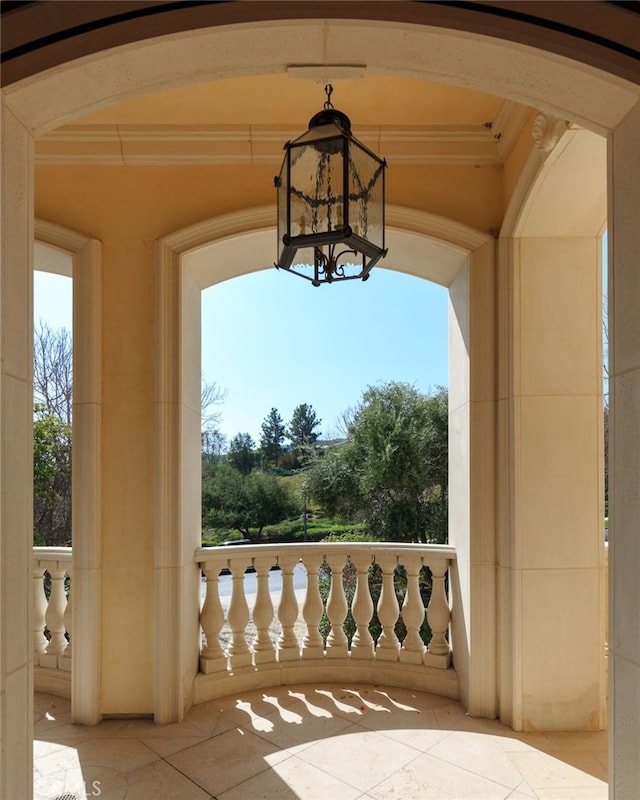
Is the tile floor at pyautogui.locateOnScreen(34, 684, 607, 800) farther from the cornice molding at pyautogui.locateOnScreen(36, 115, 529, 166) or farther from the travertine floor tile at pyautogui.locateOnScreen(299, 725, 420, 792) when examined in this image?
the cornice molding at pyautogui.locateOnScreen(36, 115, 529, 166)

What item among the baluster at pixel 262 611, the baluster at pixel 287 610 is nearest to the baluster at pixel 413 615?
A: the baluster at pixel 287 610

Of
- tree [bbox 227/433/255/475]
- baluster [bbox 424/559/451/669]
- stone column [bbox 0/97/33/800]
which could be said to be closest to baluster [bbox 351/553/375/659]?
baluster [bbox 424/559/451/669]

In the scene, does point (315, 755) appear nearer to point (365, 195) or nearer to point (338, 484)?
point (365, 195)

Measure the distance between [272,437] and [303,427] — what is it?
509 millimetres

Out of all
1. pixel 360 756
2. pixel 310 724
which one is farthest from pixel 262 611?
pixel 360 756

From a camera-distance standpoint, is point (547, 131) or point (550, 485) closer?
point (547, 131)

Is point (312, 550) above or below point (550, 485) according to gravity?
below

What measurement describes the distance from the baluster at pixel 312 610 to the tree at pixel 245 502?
2.94m

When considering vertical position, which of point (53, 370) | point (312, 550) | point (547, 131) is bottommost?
point (312, 550)

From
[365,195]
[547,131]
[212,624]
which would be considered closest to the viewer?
[365,195]

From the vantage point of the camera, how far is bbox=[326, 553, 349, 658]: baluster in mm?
3410

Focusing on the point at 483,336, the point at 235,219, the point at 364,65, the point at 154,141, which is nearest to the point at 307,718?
the point at 483,336

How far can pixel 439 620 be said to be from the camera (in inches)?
129

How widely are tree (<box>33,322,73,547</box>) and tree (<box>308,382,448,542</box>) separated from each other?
3.05 m
